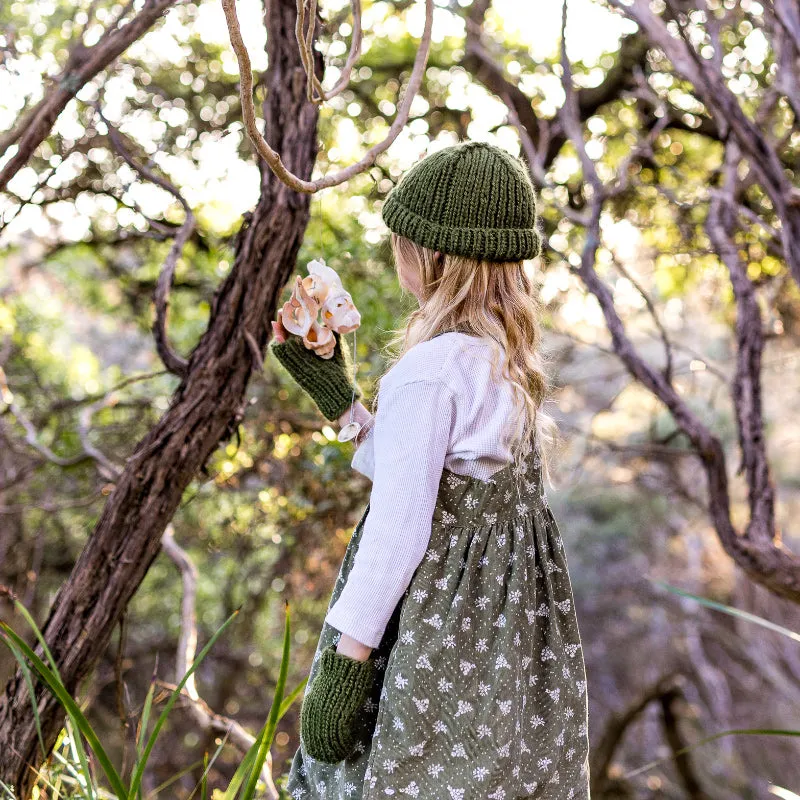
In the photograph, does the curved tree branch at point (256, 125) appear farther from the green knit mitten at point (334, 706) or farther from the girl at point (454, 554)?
the green knit mitten at point (334, 706)

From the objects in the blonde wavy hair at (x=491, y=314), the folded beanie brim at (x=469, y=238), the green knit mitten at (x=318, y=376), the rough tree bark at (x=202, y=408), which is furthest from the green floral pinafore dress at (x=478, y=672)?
the rough tree bark at (x=202, y=408)

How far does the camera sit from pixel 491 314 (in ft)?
4.85

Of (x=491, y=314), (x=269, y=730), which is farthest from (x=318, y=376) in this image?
(x=269, y=730)

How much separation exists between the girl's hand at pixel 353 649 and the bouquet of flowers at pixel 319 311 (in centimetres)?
51

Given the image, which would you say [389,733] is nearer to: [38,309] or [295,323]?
[295,323]

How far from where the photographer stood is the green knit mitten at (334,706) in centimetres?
127

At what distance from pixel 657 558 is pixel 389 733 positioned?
7.77 m

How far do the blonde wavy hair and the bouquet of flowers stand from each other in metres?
0.12

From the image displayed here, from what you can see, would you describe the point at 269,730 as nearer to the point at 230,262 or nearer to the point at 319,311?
the point at 319,311

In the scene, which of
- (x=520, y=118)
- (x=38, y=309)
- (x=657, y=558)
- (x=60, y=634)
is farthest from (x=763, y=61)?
(x=657, y=558)

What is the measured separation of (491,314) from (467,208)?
18 cm

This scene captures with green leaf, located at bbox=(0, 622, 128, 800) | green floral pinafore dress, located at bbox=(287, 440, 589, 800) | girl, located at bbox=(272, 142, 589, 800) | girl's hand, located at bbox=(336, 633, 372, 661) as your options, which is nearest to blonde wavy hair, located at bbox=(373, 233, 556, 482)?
girl, located at bbox=(272, 142, 589, 800)

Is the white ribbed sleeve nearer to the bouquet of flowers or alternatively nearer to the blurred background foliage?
the bouquet of flowers

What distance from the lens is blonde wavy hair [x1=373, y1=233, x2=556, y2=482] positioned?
4.75ft
